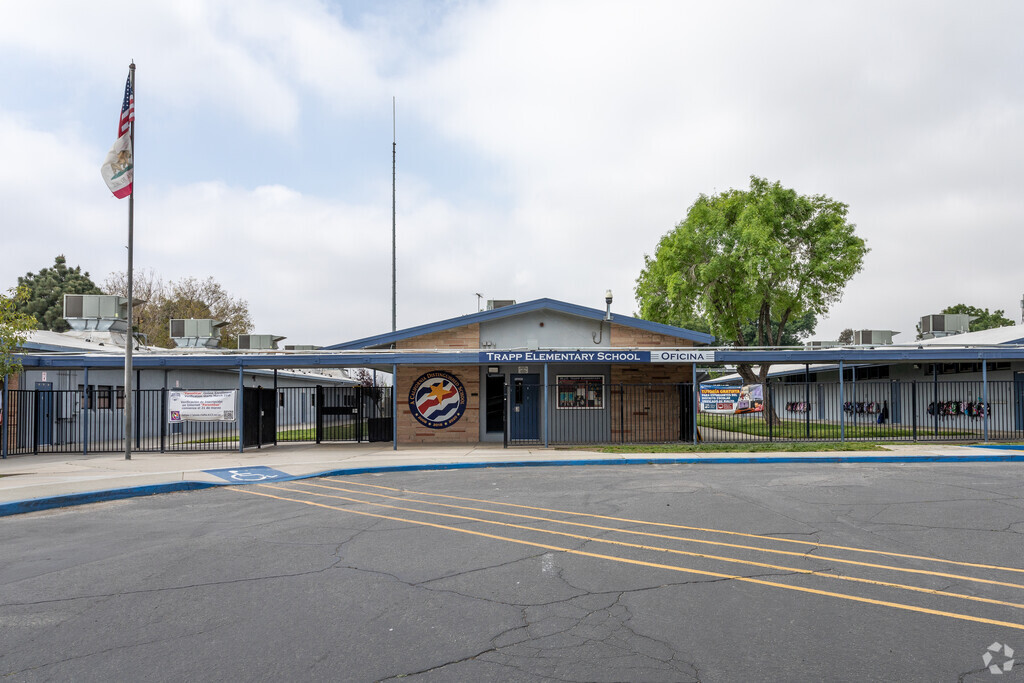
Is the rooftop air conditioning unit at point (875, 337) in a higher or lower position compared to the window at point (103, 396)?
higher

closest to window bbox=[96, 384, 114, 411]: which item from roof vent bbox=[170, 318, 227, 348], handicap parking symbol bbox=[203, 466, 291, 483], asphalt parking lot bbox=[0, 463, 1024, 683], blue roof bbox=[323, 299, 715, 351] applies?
roof vent bbox=[170, 318, 227, 348]

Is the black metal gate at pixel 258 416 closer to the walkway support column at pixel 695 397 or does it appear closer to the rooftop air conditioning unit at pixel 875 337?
the walkway support column at pixel 695 397

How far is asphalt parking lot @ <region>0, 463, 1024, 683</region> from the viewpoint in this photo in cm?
455

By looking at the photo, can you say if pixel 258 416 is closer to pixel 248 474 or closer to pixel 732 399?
pixel 248 474

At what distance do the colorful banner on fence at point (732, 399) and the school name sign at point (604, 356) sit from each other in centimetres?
114

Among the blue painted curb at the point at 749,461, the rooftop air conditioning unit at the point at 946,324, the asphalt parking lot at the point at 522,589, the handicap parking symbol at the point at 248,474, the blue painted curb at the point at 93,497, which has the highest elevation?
the rooftop air conditioning unit at the point at 946,324

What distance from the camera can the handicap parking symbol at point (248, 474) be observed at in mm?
14798

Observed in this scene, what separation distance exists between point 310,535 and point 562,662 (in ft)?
16.5

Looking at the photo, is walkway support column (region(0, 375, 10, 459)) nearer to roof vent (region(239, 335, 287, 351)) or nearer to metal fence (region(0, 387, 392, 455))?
metal fence (region(0, 387, 392, 455))

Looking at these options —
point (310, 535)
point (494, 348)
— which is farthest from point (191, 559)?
point (494, 348)

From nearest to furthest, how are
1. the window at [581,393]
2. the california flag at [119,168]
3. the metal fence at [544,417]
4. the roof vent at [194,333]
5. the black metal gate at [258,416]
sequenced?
the california flag at [119,168] → the metal fence at [544,417] → the black metal gate at [258,416] → the window at [581,393] → the roof vent at [194,333]

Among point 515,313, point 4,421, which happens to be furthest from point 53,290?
point 515,313

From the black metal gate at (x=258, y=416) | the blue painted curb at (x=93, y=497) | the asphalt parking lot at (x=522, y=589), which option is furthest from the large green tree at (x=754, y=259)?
the blue painted curb at (x=93, y=497)

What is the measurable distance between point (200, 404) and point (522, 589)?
1777 centimetres
